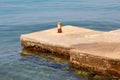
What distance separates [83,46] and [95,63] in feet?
4.39

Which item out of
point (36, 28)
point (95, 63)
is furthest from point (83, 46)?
point (36, 28)

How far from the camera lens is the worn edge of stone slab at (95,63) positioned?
11578mm

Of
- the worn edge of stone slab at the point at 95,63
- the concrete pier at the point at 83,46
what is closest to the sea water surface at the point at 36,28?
the worn edge of stone slab at the point at 95,63

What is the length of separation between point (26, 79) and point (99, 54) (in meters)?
3.10

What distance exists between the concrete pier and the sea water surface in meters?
0.60

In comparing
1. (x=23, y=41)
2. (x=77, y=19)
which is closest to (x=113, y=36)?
(x=23, y=41)

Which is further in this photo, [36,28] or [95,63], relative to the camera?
[36,28]

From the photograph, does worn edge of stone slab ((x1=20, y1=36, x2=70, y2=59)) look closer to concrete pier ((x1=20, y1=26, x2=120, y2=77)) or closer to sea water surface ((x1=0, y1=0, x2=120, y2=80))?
concrete pier ((x1=20, y1=26, x2=120, y2=77))

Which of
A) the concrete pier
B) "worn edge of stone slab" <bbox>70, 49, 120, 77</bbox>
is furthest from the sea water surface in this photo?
the concrete pier

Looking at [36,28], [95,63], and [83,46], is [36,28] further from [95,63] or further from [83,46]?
[95,63]

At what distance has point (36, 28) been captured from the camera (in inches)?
Answer: 905

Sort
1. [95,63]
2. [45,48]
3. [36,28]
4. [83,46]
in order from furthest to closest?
[36,28] < [45,48] < [83,46] < [95,63]

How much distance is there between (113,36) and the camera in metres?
14.3

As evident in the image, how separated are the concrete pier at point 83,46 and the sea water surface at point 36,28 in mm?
598
